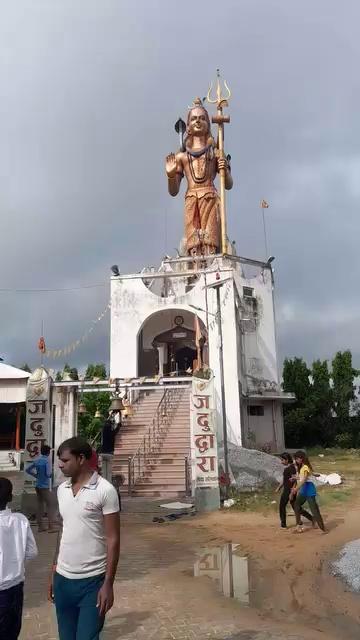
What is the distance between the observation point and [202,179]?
29.9m

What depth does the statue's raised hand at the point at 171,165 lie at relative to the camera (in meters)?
30.9

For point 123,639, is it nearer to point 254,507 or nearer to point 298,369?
point 254,507

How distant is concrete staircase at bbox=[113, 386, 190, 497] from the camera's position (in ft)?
51.1

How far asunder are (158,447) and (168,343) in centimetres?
1220

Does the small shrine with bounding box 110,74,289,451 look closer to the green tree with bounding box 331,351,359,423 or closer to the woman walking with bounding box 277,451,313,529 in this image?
the green tree with bounding box 331,351,359,423

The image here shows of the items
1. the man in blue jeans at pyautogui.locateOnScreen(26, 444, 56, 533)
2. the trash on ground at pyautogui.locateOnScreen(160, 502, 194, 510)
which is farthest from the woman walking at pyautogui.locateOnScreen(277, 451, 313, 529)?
the man in blue jeans at pyautogui.locateOnScreen(26, 444, 56, 533)

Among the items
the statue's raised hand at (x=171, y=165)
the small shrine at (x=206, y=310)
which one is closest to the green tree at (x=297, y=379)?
the small shrine at (x=206, y=310)

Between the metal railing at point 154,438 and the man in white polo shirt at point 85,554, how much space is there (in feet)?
39.6

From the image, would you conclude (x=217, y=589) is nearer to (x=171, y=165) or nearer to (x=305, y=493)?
(x=305, y=493)

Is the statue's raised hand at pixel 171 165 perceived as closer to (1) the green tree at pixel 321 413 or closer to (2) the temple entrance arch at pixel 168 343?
(2) the temple entrance arch at pixel 168 343

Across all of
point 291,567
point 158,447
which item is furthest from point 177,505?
point 291,567

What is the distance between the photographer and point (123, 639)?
514 centimetres

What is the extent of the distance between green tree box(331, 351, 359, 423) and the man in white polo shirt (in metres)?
32.9

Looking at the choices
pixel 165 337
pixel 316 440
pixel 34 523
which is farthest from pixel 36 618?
pixel 316 440
